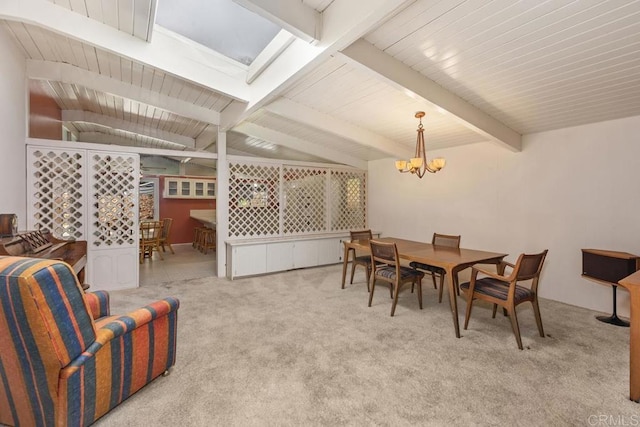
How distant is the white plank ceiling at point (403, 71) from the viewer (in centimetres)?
198

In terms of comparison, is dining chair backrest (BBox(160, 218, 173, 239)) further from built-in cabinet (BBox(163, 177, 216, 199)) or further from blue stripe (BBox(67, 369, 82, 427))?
blue stripe (BBox(67, 369, 82, 427))

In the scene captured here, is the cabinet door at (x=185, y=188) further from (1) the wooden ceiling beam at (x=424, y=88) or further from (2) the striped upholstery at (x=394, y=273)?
(1) the wooden ceiling beam at (x=424, y=88)

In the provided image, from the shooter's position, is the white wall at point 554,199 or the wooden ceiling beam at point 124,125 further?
the wooden ceiling beam at point 124,125

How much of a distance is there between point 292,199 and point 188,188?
4.17 m

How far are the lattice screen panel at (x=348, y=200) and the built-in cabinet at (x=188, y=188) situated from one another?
430cm

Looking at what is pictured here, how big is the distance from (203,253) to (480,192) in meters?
5.99

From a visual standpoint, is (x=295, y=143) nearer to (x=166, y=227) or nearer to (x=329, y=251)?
(x=329, y=251)

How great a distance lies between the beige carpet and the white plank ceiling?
2222mm

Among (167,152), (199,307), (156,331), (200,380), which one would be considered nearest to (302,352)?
(200,380)

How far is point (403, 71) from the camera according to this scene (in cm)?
261

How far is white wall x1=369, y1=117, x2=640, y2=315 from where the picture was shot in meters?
3.09

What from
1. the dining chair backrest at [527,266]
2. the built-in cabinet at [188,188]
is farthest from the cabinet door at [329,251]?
the built-in cabinet at [188,188]

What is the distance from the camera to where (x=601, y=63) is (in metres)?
2.29

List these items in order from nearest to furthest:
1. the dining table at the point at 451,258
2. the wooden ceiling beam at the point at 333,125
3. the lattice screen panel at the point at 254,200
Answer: the dining table at the point at 451,258 → the wooden ceiling beam at the point at 333,125 → the lattice screen panel at the point at 254,200
